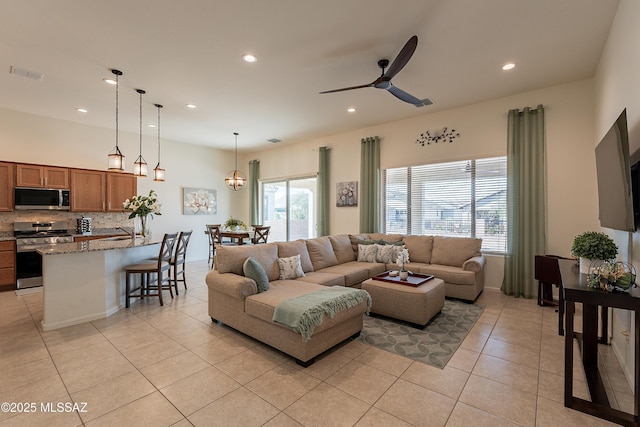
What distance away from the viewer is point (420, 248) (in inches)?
203

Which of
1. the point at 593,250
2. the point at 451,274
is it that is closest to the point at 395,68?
the point at 593,250

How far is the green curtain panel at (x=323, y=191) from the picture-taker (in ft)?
22.9

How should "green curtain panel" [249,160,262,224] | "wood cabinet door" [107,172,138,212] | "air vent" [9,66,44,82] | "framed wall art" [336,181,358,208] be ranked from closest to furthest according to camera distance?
1. "air vent" [9,66,44,82]
2. "wood cabinet door" [107,172,138,212]
3. "framed wall art" [336,181,358,208]
4. "green curtain panel" [249,160,262,224]

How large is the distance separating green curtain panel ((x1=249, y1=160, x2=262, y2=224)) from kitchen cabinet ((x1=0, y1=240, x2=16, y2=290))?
5053mm

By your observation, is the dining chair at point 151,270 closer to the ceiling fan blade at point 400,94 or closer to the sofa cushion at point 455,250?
the ceiling fan blade at point 400,94

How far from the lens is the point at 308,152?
7516mm

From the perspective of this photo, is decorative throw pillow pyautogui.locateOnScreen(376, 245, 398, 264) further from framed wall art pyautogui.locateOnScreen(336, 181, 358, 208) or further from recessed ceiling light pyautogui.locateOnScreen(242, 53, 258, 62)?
recessed ceiling light pyautogui.locateOnScreen(242, 53, 258, 62)

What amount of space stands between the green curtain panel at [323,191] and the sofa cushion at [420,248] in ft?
7.43

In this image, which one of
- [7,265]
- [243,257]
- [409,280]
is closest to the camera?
[243,257]

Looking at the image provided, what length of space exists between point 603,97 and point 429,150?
A: 2.47m

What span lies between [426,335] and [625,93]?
3.04 metres

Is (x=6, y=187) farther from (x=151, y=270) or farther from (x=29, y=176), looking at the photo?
(x=151, y=270)

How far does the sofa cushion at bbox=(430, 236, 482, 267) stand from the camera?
466 cm

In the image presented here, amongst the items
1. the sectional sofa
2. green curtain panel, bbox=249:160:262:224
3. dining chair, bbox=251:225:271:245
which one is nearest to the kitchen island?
the sectional sofa
